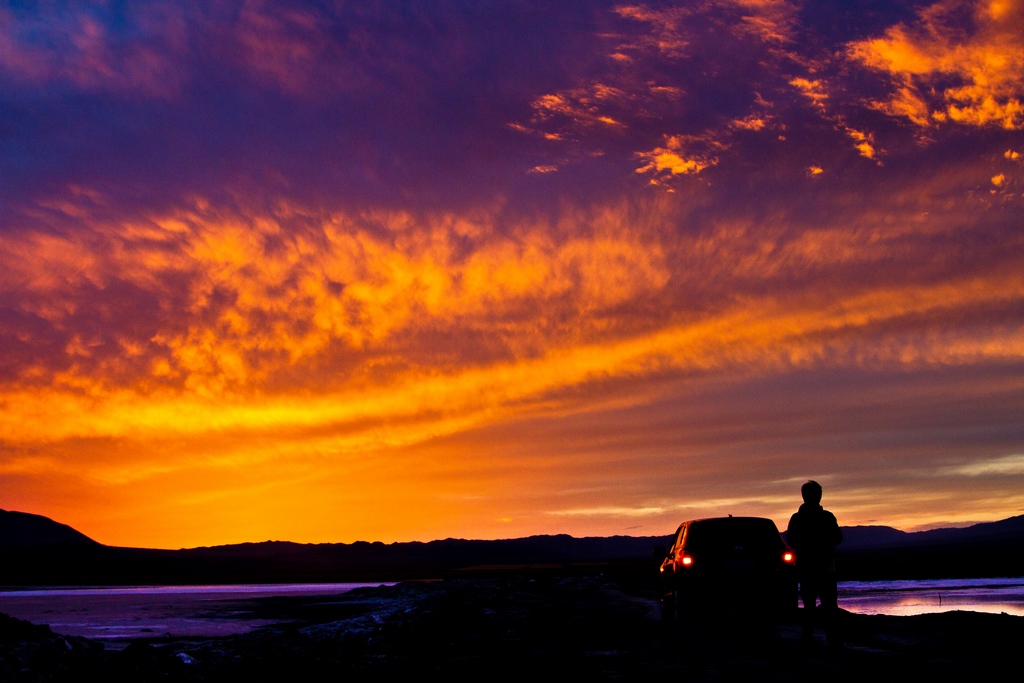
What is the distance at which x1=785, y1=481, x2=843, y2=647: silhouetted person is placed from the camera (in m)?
13.5

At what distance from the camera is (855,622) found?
65.2 feet

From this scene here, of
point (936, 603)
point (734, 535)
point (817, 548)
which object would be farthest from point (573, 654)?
point (936, 603)

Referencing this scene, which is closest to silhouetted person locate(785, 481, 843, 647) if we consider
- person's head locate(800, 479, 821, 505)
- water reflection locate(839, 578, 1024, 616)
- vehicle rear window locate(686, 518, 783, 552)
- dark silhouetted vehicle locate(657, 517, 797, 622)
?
person's head locate(800, 479, 821, 505)

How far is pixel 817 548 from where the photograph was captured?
44.2 ft

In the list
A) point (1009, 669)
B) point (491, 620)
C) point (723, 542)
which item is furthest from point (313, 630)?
point (1009, 669)

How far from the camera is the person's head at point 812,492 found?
13633mm

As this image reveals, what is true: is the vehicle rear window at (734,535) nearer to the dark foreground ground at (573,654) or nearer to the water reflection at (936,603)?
the dark foreground ground at (573,654)

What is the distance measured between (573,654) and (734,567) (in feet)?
13.2

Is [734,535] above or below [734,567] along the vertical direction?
above

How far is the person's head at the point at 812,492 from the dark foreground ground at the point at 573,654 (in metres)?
2.16

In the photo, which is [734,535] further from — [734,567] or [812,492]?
[812,492]

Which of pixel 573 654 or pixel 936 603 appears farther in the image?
pixel 936 603

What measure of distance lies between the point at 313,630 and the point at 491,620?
218 inches

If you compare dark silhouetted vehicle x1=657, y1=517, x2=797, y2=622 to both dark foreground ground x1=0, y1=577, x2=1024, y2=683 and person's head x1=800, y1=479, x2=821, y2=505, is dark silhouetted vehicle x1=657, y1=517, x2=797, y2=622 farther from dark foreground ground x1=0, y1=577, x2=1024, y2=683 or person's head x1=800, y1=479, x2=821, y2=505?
person's head x1=800, y1=479, x2=821, y2=505
